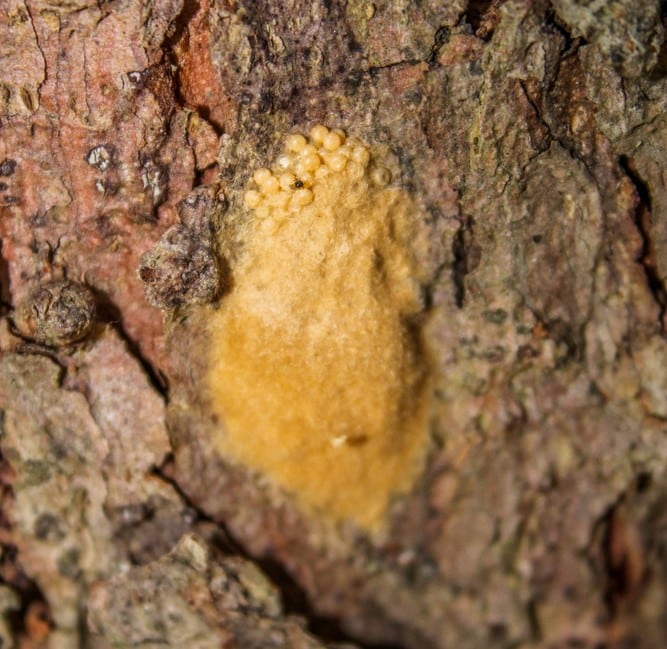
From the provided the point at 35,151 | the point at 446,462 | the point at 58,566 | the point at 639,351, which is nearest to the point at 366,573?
the point at 446,462

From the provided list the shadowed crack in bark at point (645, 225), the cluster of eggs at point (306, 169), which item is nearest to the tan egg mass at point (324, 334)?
the cluster of eggs at point (306, 169)

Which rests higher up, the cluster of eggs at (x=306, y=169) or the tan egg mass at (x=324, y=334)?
the cluster of eggs at (x=306, y=169)

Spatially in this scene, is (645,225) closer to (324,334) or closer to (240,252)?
(324,334)

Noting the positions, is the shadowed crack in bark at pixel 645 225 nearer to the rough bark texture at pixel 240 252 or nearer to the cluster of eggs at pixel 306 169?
the rough bark texture at pixel 240 252

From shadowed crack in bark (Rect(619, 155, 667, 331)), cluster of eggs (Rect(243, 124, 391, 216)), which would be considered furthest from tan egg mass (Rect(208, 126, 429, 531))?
shadowed crack in bark (Rect(619, 155, 667, 331))

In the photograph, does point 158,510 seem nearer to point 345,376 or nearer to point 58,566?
point 58,566

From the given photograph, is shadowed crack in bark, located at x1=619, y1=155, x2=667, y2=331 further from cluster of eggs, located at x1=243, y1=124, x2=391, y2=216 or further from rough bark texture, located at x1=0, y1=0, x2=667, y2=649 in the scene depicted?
cluster of eggs, located at x1=243, y1=124, x2=391, y2=216

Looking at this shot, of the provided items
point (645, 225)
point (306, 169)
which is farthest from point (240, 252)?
point (645, 225)
